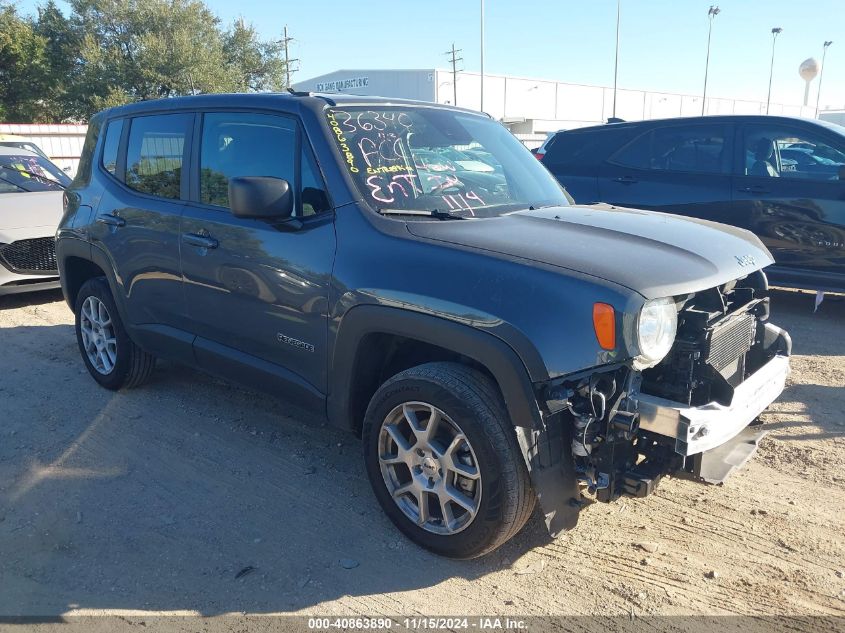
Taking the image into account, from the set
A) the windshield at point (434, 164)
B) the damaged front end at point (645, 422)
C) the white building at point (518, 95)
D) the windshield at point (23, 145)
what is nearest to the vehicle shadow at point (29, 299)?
the windshield at point (23, 145)

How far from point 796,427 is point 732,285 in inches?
61.6

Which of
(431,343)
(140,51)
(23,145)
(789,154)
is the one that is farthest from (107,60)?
(431,343)

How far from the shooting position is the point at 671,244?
3.04 meters

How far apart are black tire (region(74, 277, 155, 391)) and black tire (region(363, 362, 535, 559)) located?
8.50 feet

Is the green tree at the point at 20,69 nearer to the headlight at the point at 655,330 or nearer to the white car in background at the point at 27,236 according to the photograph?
the white car in background at the point at 27,236

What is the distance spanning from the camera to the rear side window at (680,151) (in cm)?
689

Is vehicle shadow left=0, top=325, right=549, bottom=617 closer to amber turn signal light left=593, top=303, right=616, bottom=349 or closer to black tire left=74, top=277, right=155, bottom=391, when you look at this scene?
black tire left=74, top=277, right=155, bottom=391

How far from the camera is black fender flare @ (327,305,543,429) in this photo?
259 cm

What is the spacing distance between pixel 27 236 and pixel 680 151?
691 centimetres

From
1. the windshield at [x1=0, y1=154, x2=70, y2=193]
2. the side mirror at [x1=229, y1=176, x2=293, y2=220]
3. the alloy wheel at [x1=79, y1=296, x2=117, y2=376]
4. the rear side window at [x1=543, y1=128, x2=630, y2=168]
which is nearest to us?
the side mirror at [x1=229, y1=176, x2=293, y2=220]

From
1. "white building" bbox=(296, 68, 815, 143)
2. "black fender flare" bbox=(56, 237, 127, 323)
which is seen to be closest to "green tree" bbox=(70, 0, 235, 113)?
"white building" bbox=(296, 68, 815, 143)

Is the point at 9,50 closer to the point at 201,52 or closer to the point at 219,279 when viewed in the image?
the point at 201,52

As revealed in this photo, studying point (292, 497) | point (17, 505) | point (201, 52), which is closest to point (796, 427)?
point (292, 497)

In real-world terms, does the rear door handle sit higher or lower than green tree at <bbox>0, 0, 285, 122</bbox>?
lower
